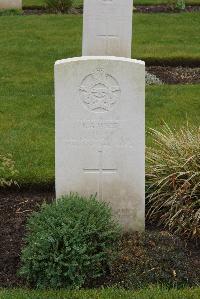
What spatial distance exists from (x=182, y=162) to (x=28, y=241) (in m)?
1.68

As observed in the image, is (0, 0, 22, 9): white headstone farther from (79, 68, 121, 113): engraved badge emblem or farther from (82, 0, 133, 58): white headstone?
(79, 68, 121, 113): engraved badge emblem

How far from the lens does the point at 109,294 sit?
4.73m

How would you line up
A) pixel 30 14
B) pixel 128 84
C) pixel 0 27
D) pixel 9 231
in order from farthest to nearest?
pixel 30 14 < pixel 0 27 < pixel 9 231 < pixel 128 84

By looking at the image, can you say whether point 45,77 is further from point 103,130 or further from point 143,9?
point 143,9

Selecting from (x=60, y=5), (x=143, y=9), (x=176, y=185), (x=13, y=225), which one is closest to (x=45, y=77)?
(x=13, y=225)

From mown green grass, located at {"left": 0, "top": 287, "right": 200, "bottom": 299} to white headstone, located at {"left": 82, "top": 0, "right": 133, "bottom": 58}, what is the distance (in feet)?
21.6

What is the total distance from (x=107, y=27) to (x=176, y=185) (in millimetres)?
5358

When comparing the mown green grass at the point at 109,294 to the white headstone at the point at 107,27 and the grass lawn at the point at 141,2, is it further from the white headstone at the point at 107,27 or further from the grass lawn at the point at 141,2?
the grass lawn at the point at 141,2

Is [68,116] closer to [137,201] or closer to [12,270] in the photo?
[137,201]

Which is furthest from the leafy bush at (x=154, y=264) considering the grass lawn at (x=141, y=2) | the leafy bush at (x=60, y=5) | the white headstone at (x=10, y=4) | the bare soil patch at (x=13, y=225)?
the grass lawn at (x=141, y=2)

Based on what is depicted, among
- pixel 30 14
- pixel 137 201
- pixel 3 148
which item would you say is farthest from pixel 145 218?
pixel 30 14

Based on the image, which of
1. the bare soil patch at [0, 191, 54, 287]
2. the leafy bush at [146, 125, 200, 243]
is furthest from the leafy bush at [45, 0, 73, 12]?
the leafy bush at [146, 125, 200, 243]

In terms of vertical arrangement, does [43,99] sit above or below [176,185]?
above

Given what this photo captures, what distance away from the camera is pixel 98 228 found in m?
5.12
